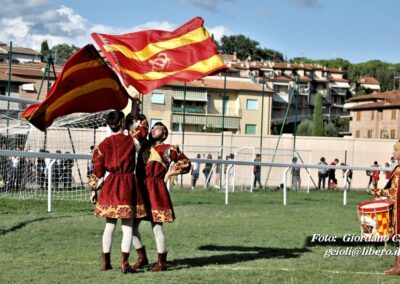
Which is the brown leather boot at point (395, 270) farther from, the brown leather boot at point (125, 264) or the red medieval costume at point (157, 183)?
the brown leather boot at point (125, 264)

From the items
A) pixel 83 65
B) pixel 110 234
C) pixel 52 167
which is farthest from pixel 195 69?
pixel 52 167

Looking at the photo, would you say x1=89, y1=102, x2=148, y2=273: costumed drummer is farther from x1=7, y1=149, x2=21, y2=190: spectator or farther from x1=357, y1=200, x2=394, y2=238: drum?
x1=7, y1=149, x2=21, y2=190: spectator

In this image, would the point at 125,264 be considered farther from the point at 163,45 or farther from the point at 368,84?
the point at 368,84

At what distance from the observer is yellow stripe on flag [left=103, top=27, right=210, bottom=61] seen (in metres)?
9.36

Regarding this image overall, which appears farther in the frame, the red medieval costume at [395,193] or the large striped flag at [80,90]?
the red medieval costume at [395,193]

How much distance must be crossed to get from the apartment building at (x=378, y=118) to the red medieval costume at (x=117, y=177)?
8775cm

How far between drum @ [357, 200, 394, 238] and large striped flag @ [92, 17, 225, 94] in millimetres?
3189

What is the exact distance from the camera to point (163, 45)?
9.70 meters

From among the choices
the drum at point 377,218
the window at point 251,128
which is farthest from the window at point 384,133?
the drum at point 377,218

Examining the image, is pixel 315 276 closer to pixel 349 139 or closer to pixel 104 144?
pixel 104 144

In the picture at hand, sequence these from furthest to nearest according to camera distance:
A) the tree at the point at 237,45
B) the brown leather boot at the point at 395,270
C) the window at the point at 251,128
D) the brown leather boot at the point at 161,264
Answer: the tree at the point at 237,45 → the window at the point at 251,128 → the brown leather boot at the point at 395,270 → the brown leather boot at the point at 161,264

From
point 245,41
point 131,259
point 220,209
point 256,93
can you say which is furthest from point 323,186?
point 245,41

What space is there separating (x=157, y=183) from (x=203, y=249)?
80.8 inches

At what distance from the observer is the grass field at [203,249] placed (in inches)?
332
